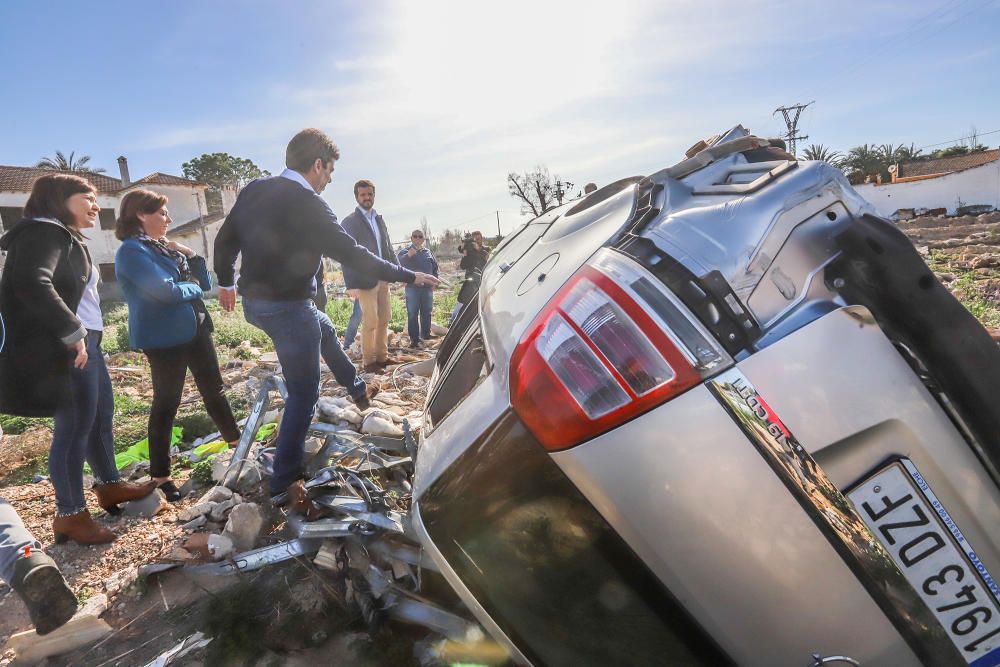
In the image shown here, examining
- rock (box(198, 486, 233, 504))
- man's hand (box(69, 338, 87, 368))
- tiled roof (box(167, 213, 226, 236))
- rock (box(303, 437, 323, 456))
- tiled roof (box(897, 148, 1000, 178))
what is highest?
tiled roof (box(167, 213, 226, 236))

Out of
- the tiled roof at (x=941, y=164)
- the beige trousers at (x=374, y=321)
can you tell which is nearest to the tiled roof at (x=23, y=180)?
the beige trousers at (x=374, y=321)

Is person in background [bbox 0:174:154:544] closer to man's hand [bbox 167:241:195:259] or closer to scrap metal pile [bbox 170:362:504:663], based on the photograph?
man's hand [bbox 167:241:195:259]

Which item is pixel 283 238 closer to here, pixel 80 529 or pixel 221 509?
pixel 221 509

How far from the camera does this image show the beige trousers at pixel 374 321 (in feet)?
20.6

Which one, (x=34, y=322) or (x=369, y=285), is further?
(x=369, y=285)

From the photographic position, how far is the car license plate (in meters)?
1.25

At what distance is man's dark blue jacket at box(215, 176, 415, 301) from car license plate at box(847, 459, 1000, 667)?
232 centimetres

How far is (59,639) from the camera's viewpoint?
239cm

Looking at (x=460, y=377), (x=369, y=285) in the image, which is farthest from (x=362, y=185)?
(x=460, y=377)

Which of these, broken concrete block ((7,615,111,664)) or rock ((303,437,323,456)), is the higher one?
rock ((303,437,323,456))

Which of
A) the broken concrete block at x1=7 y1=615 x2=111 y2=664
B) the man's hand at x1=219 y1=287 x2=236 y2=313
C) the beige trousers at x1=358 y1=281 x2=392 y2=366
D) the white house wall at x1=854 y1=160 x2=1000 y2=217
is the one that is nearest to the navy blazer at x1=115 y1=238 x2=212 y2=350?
the man's hand at x1=219 y1=287 x2=236 y2=313

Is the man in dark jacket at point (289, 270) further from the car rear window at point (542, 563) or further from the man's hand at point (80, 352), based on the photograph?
the car rear window at point (542, 563)

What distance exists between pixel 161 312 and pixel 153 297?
102 millimetres

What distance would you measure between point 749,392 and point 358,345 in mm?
7659
